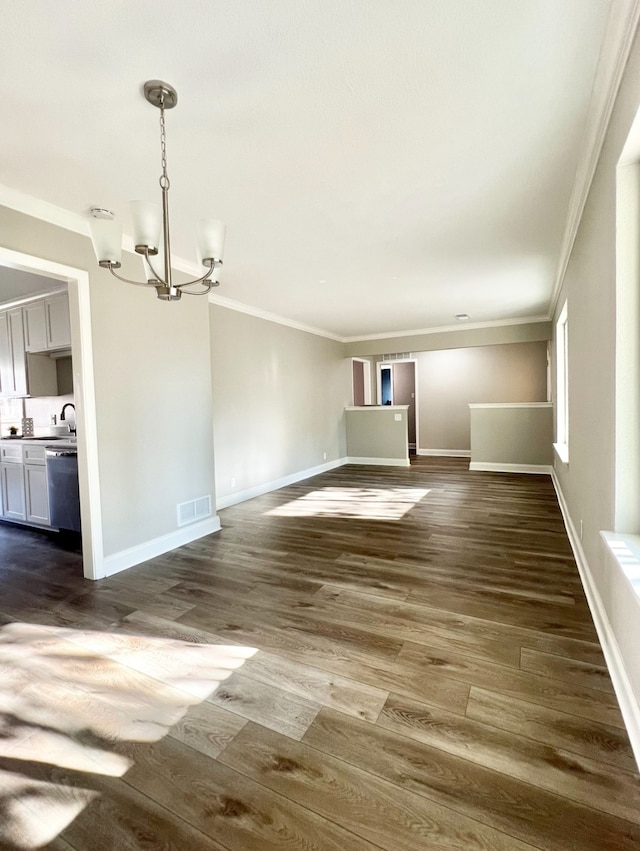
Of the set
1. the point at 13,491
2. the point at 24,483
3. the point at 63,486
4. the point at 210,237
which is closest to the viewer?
the point at 210,237

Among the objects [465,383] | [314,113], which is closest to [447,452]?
[465,383]

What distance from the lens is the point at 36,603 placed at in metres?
2.70

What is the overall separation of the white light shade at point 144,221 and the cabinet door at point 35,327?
3.15 metres

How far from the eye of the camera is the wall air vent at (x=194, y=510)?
3.79 metres

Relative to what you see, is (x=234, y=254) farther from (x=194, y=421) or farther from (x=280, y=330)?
(x=280, y=330)

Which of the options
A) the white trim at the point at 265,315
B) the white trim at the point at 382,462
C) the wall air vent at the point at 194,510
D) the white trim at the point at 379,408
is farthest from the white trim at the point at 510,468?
the wall air vent at the point at 194,510

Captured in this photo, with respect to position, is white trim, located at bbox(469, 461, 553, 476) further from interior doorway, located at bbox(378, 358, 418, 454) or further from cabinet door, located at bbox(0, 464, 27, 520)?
cabinet door, located at bbox(0, 464, 27, 520)

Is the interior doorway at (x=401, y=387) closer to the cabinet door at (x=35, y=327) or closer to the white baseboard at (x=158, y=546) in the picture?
the white baseboard at (x=158, y=546)

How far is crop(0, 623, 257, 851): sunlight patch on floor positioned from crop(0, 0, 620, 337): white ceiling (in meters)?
2.57

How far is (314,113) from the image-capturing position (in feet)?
6.18

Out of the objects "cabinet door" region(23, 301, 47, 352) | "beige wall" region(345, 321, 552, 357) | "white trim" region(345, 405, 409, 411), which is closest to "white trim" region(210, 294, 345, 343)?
"beige wall" region(345, 321, 552, 357)

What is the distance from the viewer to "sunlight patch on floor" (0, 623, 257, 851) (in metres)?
1.33

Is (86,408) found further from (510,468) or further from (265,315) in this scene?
(510,468)

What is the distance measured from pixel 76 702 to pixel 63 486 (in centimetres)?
263
